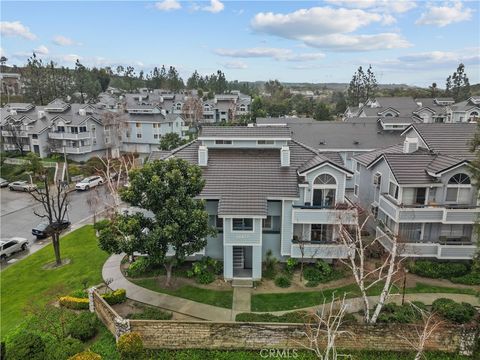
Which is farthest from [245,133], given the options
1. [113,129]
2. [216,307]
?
[113,129]

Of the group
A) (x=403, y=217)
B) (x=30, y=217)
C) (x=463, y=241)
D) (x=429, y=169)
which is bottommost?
(x=30, y=217)

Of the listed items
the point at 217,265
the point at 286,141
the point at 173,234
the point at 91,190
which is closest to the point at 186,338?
the point at 173,234

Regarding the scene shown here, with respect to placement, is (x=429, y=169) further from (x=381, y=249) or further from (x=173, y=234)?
(x=173, y=234)

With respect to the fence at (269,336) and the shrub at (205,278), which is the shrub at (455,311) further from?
the shrub at (205,278)

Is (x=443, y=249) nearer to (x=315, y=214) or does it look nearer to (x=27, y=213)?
(x=315, y=214)

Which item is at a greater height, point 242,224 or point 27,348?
point 242,224

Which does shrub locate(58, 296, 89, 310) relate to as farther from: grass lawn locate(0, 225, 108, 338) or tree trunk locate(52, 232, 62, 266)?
tree trunk locate(52, 232, 62, 266)
